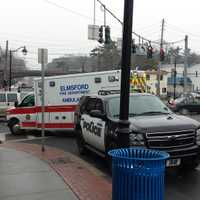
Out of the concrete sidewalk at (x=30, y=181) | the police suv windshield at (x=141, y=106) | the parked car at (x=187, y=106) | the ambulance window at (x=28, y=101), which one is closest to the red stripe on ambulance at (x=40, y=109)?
the ambulance window at (x=28, y=101)

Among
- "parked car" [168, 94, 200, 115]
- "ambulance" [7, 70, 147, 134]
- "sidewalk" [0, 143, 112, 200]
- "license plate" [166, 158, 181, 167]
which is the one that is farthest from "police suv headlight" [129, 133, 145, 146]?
"parked car" [168, 94, 200, 115]

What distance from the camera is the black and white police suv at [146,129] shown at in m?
8.90

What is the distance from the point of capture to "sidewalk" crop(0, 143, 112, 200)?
7348 millimetres

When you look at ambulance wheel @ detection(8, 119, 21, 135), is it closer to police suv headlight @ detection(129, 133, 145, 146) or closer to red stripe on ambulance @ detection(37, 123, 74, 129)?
red stripe on ambulance @ detection(37, 123, 74, 129)

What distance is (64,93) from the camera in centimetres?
1875

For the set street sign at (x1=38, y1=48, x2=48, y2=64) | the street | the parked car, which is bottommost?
the parked car

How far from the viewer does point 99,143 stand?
35.0 ft

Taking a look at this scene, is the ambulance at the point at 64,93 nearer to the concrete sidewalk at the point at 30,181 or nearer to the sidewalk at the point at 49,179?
the sidewalk at the point at 49,179

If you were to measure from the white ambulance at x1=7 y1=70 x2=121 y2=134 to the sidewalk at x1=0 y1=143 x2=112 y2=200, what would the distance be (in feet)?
21.8

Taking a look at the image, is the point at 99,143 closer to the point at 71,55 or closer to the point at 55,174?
the point at 55,174

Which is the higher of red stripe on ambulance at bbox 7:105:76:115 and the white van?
red stripe on ambulance at bbox 7:105:76:115

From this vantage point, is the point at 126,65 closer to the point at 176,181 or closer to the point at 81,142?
the point at 176,181

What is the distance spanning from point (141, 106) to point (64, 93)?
27.7 feet

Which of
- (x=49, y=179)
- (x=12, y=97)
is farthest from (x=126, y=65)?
(x=12, y=97)
